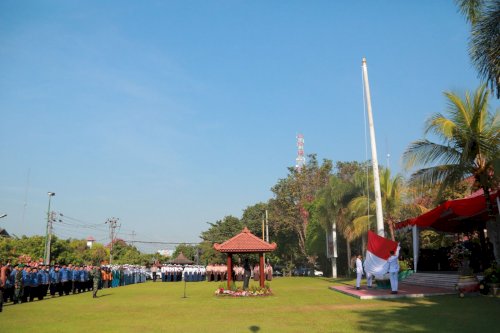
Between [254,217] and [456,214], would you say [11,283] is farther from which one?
[254,217]

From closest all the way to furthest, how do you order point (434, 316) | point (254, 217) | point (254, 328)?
point (254, 328) < point (434, 316) < point (254, 217)

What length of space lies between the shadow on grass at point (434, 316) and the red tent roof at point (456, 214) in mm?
4657

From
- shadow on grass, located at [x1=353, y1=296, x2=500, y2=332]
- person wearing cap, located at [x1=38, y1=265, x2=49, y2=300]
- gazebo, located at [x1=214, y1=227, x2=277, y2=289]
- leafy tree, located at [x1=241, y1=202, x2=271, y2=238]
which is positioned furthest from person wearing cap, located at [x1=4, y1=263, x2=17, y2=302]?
leafy tree, located at [x1=241, y1=202, x2=271, y2=238]

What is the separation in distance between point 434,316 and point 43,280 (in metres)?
17.4

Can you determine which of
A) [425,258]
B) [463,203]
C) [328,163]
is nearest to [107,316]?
[463,203]

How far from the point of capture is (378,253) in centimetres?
1852

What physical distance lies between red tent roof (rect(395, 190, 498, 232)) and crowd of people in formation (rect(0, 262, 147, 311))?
16.4 meters

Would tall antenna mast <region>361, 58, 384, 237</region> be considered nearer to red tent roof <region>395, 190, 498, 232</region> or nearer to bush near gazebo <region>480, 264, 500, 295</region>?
red tent roof <region>395, 190, 498, 232</region>

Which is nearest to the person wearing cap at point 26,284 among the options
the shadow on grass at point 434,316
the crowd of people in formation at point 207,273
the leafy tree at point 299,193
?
the shadow on grass at point 434,316

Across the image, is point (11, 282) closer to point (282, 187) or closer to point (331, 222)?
point (331, 222)

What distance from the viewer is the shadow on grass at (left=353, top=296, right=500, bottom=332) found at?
9.35 m

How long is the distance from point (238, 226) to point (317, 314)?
191 feet

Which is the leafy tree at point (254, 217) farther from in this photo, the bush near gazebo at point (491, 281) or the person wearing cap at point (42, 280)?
the bush near gazebo at point (491, 281)

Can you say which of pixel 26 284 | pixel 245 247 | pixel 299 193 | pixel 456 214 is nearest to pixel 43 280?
pixel 26 284
